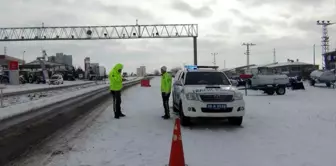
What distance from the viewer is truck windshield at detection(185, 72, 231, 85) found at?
12.2m

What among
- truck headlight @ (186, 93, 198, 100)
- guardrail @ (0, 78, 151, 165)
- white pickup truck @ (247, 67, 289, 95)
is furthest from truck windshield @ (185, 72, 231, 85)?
white pickup truck @ (247, 67, 289, 95)

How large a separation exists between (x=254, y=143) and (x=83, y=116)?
25.1ft

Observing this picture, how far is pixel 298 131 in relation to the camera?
10180 mm

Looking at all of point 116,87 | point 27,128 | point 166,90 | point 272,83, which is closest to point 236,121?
point 166,90

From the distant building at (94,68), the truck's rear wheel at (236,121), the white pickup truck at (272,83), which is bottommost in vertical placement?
the truck's rear wheel at (236,121)

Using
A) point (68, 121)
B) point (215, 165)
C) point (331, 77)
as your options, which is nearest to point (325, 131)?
point (215, 165)

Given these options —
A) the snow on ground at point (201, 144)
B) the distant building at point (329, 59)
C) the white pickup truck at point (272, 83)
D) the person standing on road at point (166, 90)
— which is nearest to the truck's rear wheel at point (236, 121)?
the snow on ground at point (201, 144)

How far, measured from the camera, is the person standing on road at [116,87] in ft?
44.4

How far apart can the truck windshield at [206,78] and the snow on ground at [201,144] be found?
1269mm

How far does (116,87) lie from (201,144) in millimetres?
5844

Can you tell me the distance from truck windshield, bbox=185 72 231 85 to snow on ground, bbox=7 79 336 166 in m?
1.27

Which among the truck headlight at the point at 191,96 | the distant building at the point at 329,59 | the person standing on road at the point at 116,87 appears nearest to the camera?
the truck headlight at the point at 191,96

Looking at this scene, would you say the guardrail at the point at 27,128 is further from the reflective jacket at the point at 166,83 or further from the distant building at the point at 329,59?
the distant building at the point at 329,59

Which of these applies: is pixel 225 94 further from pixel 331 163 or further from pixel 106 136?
pixel 331 163
